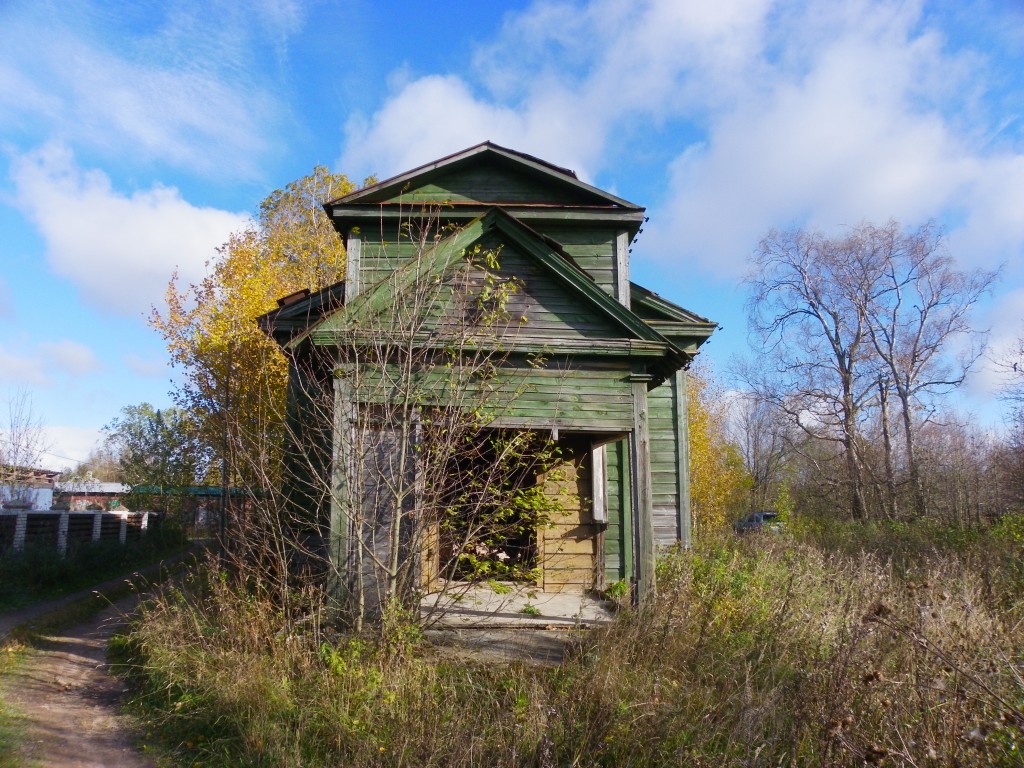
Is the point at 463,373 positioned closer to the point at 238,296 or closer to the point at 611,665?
the point at 611,665

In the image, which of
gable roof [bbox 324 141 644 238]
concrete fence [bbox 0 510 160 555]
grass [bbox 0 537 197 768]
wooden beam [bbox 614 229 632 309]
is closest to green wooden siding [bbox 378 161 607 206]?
gable roof [bbox 324 141 644 238]

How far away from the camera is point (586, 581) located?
11.0m

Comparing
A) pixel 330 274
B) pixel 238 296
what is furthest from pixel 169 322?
pixel 330 274

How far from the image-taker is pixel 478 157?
12109mm

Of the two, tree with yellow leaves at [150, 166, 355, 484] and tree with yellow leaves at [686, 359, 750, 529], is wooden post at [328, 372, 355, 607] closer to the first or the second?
tree with yellow leaves at [150, 166, 355, 484]

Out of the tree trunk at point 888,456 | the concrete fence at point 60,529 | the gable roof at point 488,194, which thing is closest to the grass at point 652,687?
the gable roof at point 488,194

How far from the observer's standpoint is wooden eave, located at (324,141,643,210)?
37.8 feet

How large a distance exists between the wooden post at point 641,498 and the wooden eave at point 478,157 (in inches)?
172

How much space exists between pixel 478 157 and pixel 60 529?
1453 cm

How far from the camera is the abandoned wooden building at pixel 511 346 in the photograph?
7.62 m

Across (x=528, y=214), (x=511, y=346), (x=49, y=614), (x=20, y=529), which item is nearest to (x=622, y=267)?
(x=528, y=214)

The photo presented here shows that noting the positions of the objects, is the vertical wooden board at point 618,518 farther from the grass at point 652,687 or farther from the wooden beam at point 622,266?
the grass at point 652,687

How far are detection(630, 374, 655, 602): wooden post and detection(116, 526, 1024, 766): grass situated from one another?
355 mm

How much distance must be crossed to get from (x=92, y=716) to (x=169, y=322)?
16.6 metres
